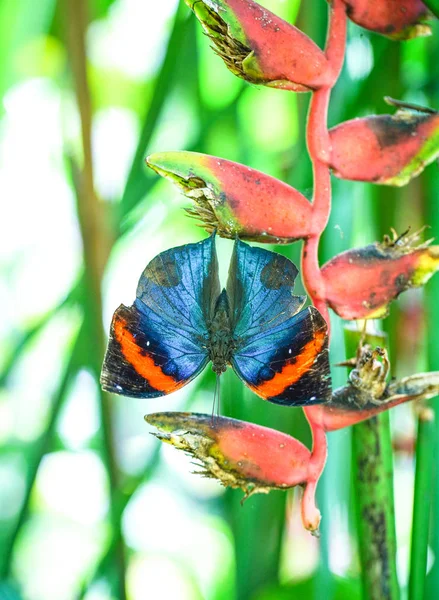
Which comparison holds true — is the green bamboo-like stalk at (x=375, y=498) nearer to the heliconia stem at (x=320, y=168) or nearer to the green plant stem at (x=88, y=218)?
the heliconia stem at (x=320, y=168)

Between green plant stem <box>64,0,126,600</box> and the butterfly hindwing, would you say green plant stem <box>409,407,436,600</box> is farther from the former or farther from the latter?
green plant stem <box>64,0,126,600</box>

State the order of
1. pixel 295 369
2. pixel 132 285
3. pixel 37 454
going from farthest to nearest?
A: pixel 132 285, pixel 37 454, pixel 295 369

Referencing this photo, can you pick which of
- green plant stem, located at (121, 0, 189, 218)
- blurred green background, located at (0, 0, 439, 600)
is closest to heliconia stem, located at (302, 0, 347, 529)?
blurred green background, located at (0, 0, 439, 600)

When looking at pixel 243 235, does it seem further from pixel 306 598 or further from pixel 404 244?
pixel 306 598

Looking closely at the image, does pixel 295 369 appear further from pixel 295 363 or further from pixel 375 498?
pixel 375 498

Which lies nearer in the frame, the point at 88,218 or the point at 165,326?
the point at 165,326

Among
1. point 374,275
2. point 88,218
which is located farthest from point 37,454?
point 374,275

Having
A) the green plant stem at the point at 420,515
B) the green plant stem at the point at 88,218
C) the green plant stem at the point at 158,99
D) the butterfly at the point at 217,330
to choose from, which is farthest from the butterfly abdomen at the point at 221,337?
the green plant stem at the point at 88,218

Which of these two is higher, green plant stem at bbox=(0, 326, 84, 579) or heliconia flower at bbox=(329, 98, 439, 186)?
heliconia flower at bbox=(329, 98, 439, 186)
